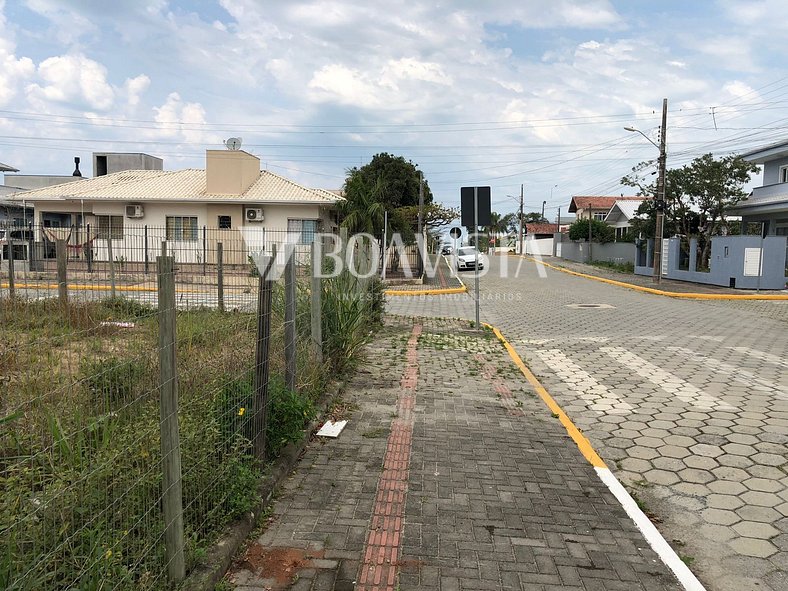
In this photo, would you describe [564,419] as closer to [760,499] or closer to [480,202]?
[760,499]

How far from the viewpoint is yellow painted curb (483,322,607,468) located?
554cm

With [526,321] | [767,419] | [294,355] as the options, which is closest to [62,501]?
[294,355]

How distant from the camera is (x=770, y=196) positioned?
28203 millimetres

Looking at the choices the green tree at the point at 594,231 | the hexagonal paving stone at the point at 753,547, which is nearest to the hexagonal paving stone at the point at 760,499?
the hexagonal paving stone at the point at 753,547

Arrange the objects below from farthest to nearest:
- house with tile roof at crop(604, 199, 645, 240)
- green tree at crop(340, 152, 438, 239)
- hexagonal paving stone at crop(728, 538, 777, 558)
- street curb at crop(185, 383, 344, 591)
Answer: house with tile roof at crop(604, 199, 645, 240) → green tree at crop(340, 152, 438, 239) → hexagonal paving stone at crop(728, 538, 777, 558) → street curb at crop(185, 383, 344, 591)

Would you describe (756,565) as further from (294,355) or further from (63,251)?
(63,251)

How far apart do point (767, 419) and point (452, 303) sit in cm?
1325

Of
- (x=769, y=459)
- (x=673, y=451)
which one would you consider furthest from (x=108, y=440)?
(x=769, y=459)

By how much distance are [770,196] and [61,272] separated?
98.6 ft

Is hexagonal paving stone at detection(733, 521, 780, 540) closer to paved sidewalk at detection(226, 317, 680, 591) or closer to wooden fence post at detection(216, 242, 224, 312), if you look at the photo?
paved sidewalk at detection(226, 317, 680, 591)

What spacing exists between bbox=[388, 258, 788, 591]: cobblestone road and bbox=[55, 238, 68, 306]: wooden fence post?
15.9ft

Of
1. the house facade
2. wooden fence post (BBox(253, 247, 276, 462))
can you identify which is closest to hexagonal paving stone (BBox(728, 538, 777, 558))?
wooden fence post (BBox(253, 247, 276, 462))

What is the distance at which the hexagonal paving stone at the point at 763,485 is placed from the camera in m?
4.86

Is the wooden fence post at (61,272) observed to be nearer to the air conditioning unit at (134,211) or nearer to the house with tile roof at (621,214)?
the air conditioning unit at (134,211)
